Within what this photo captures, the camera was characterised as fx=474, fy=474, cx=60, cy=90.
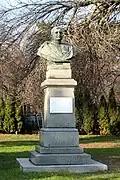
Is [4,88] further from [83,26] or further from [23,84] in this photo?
[83,26]

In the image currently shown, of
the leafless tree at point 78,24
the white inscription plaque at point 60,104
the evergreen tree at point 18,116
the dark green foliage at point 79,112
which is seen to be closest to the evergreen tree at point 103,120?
the dark green foliage at point 79,112

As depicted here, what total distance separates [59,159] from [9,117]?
18.6m

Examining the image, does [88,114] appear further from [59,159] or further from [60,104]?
[59,159]

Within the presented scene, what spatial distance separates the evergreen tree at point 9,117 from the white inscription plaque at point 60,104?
57.2 ft

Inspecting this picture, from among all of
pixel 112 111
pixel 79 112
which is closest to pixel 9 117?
pixel 79 112

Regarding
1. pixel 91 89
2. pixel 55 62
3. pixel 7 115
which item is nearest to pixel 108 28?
pixel 55 62

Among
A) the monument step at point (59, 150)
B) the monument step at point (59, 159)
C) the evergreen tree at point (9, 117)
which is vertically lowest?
the monument step at point (59, 159)

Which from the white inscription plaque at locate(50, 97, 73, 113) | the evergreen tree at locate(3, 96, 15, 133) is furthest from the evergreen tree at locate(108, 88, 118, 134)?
the white inscription plaque at locate(50, 97, 73, 113)

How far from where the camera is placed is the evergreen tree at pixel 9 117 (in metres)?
28.9

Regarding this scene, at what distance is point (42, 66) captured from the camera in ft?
55.6

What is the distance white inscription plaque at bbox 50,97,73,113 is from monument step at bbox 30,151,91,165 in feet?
3.70

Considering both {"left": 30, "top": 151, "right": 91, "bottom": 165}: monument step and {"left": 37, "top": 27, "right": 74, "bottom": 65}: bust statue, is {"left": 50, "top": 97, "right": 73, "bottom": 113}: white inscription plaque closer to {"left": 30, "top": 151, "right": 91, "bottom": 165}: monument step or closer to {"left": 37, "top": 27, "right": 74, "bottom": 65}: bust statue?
{"left": 37, "top": 27, "right": 74, "bottom": 65}: bust statue

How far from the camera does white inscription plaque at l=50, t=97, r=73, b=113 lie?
1127 cm

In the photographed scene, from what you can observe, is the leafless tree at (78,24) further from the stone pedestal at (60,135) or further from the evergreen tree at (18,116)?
the evergreen tree at (18,116)
